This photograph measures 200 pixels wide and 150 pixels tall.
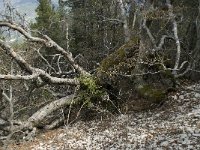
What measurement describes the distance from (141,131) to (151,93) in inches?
111

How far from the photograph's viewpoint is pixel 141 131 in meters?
12.5

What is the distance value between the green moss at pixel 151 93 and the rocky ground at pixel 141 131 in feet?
1.04

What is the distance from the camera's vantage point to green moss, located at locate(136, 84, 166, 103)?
1480 centimetres

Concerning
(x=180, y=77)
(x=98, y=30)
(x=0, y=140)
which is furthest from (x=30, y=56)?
(x=98, y=30)

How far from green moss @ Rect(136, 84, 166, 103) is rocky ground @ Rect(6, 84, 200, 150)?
318 mm

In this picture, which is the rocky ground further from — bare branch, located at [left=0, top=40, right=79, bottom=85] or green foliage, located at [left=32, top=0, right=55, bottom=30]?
green foliage, located at [left=32, top=0, right=55, bottom=30]

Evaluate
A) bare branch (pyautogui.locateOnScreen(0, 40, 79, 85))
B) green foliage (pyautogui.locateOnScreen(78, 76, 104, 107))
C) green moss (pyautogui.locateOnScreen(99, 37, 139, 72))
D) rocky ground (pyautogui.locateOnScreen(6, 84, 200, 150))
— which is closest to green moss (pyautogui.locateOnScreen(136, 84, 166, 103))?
rocky ground (pyautogui.locateOnScreen(6, 84, 200, 150))

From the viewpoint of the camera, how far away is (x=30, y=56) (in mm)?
20766

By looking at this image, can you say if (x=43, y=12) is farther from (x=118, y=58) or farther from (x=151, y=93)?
(x=151, y=93)

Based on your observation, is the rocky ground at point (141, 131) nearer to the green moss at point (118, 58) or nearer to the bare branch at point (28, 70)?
the bare branch at point (28, 70)

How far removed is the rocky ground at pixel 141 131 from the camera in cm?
1110

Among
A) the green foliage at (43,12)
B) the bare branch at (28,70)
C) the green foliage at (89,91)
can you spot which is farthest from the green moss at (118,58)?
the green foliage at (43,12)

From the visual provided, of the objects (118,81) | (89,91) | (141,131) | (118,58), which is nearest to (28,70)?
(89,91)

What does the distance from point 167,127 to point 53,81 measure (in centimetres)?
534
